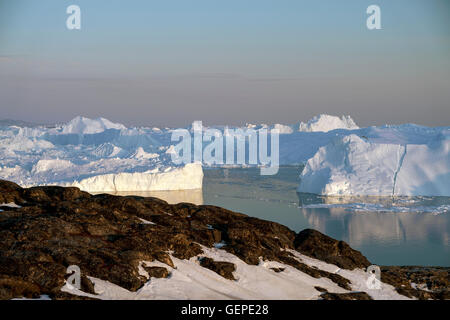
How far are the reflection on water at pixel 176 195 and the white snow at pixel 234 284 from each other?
71.4 feet

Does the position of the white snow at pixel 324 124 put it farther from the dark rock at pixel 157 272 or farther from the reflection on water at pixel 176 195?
the dark rock at pixel 157 272

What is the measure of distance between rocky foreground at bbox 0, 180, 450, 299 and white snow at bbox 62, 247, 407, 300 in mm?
119

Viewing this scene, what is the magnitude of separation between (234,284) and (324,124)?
66.4m

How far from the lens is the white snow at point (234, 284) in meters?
9.10

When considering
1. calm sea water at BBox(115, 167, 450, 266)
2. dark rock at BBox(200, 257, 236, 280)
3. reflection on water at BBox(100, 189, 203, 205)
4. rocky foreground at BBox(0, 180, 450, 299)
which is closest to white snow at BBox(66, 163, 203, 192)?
reflection on water at BBox(100, 189, 203, 205)

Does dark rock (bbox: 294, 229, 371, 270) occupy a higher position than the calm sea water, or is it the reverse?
dark rock (bbox: 294, 229, 371, 270)

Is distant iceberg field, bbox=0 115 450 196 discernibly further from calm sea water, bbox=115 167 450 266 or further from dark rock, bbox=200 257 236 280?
dark rock, bbox=200 257 236 280

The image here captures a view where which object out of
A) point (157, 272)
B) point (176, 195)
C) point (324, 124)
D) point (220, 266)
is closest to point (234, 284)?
point (220, 266)

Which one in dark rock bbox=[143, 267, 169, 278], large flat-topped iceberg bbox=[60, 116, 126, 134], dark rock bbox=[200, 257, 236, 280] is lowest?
dark rock bbox=[200, 257, 236, 280]

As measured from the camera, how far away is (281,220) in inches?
1078

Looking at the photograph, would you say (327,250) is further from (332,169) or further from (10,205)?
(332,169)

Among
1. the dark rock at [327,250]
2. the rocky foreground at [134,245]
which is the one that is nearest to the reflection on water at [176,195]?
the dark rock at [327,250]

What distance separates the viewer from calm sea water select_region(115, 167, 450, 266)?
2157cm
